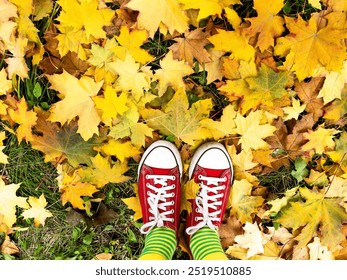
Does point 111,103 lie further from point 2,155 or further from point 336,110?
point 336,110

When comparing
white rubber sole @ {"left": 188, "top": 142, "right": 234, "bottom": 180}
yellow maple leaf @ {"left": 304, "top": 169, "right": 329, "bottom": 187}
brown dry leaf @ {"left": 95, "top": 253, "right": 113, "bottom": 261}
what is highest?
white rubber sole @ {"left": 188, "top": 142, "right": 234, "bottom": 180}

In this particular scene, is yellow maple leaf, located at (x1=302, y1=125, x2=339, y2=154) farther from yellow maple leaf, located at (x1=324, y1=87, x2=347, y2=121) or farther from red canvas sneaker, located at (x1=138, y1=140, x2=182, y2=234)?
red canvas sneaker, located at (x1=138, y1=140, x2=182, y2=234)

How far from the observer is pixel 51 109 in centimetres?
151

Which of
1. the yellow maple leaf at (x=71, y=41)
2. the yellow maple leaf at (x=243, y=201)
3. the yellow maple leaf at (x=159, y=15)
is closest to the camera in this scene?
the yellow maple leaf at (x=159, y=15)

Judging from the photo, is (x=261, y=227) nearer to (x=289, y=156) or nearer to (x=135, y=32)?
(x=289, y=156)

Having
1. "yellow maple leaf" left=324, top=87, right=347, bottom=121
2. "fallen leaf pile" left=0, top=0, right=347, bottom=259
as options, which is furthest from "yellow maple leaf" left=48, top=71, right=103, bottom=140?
"yellow maple leaf" left=324, top=87, right=347, bottom=121

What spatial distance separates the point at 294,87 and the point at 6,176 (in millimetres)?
1214

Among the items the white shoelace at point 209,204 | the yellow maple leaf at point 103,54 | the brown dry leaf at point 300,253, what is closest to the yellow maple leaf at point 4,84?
the yellow maple leaf at point 103,54

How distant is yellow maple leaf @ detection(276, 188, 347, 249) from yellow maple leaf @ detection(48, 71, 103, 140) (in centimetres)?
85

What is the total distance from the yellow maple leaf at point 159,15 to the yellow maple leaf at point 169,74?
0.14m

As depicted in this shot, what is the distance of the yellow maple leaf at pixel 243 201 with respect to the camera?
64.2 inches

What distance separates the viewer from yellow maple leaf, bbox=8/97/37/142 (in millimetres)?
1515

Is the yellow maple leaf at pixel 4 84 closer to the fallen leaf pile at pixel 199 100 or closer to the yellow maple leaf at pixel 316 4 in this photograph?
the fallen leaf pile at pixel 199 100
